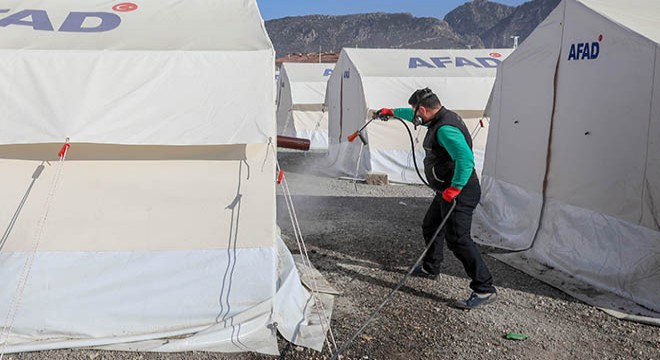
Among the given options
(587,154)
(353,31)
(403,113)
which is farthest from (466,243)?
(353,31)

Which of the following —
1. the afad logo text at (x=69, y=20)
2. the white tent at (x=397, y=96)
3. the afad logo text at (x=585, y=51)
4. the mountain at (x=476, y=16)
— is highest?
the afad logo text at (x=69, y=20)

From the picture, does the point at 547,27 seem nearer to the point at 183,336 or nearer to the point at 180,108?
the point at 180,108

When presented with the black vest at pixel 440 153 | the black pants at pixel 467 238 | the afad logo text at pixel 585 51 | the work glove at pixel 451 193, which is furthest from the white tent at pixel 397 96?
the work glove at pixel 451 193

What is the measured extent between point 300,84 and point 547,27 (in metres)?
12.1

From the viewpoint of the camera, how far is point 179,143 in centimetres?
354

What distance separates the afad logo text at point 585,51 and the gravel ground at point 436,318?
219 centimetres

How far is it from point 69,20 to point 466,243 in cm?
344

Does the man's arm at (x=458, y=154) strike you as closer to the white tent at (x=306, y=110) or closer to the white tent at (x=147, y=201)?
the white tent at (x=147, y=201)

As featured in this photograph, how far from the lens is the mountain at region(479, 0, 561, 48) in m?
77.3

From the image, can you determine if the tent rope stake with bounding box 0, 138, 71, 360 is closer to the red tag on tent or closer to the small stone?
the red tag on tent

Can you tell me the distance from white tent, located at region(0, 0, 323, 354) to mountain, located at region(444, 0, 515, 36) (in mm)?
92121

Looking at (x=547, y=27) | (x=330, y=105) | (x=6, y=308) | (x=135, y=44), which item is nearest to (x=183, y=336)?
(x=6, y=308)

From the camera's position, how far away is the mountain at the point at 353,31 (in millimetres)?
69562

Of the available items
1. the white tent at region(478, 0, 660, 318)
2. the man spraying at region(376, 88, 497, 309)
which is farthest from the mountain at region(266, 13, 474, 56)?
the man spraying at region(376, 88, 497, 309)
